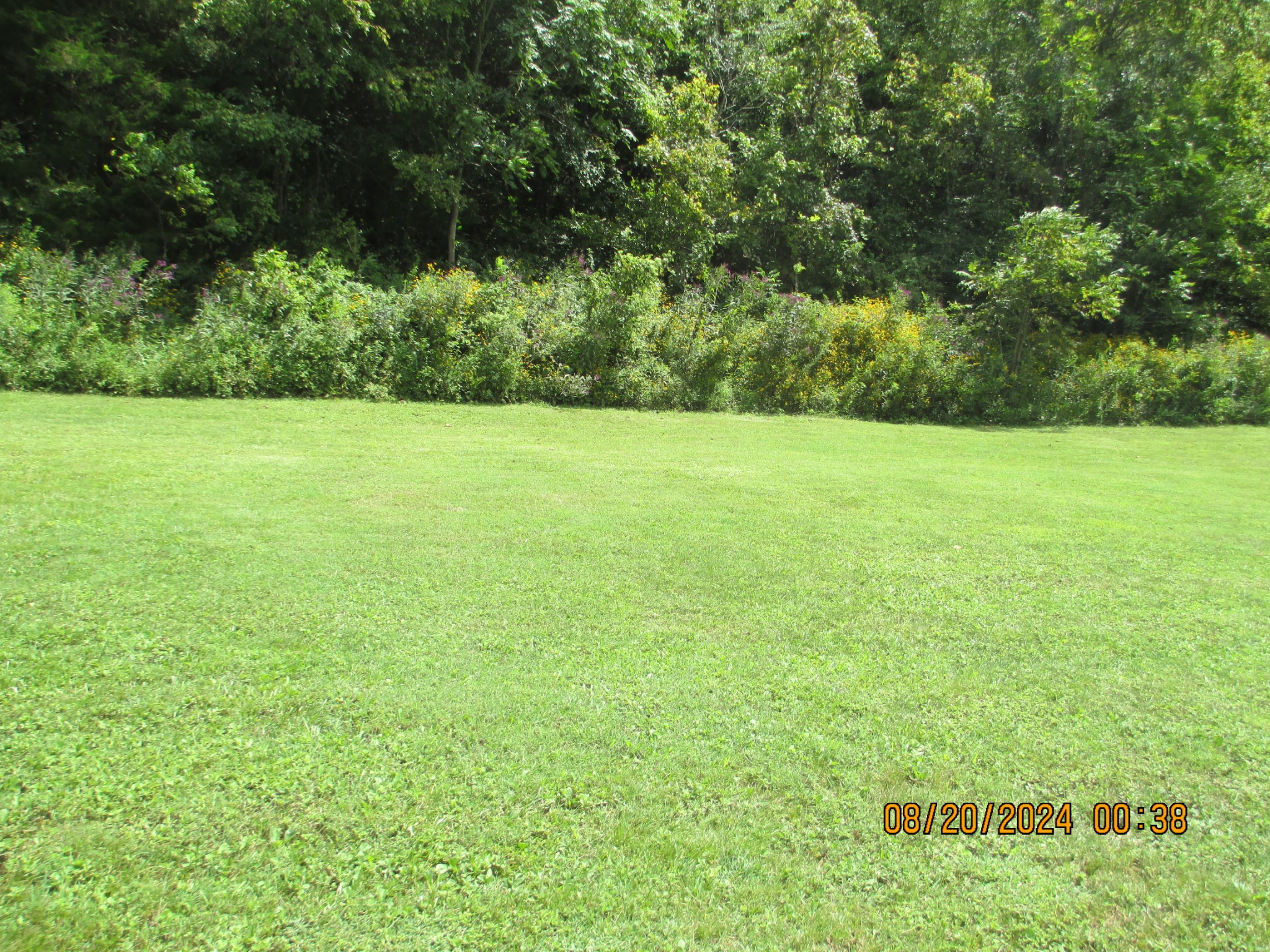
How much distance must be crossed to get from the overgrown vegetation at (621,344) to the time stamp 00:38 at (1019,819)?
10757 millimetres

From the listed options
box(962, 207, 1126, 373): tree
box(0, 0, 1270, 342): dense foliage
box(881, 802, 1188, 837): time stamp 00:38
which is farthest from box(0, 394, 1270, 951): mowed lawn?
box(0, 0, 1270, 342): dense foliage

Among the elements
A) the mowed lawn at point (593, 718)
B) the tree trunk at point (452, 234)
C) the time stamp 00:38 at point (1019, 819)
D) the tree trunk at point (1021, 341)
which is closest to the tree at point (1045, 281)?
the tree trunk at point (1021, 341)

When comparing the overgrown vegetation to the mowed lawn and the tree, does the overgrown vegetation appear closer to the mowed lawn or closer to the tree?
the tree

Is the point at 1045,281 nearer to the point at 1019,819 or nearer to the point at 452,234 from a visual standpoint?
the point at 452,234

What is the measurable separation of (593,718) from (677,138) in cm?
1802

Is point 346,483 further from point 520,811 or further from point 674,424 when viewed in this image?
point 674,424

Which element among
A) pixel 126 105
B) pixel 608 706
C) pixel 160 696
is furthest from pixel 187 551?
pixel 126 105

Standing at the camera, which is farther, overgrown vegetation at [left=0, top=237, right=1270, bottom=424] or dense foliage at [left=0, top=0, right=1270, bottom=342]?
dense foliage at [left=0, top=0, right=1270, bottom=342]

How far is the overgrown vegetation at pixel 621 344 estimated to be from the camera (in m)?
10.9

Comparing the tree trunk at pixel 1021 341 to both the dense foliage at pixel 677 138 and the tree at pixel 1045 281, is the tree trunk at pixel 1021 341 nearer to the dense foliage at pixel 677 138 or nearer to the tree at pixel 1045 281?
the tree at pixel 1045 281

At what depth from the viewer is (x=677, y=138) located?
60.6 ft

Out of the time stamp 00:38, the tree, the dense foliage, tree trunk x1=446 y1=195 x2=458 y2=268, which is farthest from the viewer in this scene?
tree trunk x1=446 y1=195 x2=458 y2=268

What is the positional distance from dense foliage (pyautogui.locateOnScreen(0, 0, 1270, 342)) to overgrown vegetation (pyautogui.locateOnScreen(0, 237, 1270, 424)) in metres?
1.15

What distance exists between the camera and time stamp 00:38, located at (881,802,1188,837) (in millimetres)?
2746
